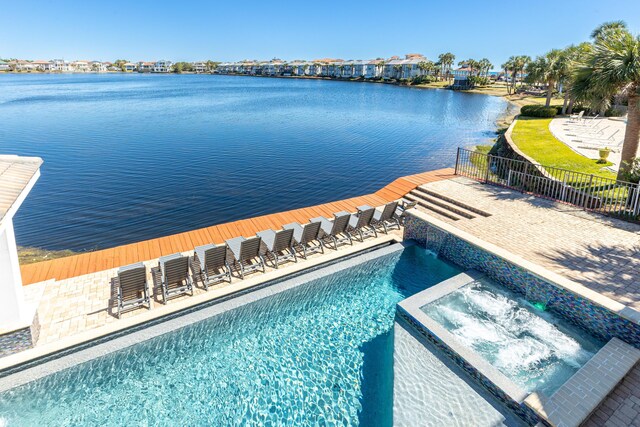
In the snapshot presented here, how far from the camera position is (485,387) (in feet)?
17.6

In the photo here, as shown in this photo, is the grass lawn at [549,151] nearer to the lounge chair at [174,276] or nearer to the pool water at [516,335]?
the pool water at [516,335]

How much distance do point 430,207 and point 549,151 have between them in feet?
32.8

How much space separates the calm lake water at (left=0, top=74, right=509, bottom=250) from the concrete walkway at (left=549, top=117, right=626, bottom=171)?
240 inches

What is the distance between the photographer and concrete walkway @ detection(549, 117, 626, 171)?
57.2 ft

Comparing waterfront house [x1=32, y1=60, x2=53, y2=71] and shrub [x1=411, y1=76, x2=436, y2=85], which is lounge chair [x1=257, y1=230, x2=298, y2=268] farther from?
waterfront house [x1=32, y1=60, x2=53, y2=71]

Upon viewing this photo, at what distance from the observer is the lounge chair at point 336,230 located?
938cm

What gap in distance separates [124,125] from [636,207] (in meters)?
38.9

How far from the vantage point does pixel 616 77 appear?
10547mm

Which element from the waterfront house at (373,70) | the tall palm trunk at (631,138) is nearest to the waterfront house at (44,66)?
the waterfront house at (373,70)

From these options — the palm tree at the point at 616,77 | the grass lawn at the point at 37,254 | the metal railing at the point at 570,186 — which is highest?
the palm tree at the point at 616,77

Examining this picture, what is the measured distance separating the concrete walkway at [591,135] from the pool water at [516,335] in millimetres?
11178

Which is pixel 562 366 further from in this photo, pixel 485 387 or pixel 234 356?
pixel 234 356

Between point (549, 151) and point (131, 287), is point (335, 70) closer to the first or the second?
point (549, 151)

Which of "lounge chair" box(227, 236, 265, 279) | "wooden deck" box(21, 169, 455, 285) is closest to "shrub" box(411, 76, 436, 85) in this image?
"wooden deck" box(21, 169, 455, 285)
